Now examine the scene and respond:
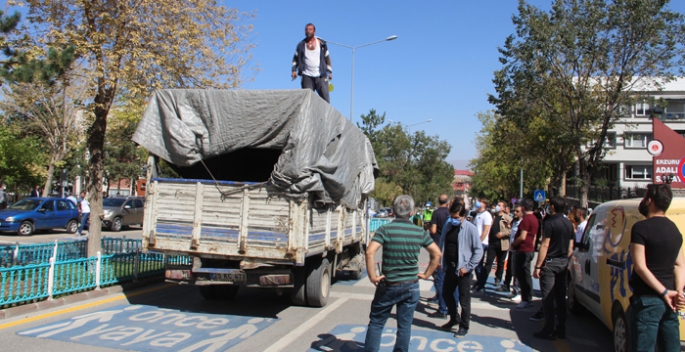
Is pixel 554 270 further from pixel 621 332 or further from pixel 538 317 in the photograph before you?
pixel 538 317

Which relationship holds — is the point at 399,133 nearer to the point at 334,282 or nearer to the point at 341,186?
the point at 334,282

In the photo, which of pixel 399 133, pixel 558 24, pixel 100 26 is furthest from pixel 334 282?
pixel 399 133

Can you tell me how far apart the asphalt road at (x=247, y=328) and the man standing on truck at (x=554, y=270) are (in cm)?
22

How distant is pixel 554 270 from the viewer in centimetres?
681

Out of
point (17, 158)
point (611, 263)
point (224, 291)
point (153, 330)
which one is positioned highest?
point (17, 158)

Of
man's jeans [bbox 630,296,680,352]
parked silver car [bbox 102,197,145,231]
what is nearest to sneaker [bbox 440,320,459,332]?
man's jeans [bbox 630,296,680,352]

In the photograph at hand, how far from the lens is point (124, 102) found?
38.8 ft

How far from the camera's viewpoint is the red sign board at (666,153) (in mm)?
14203

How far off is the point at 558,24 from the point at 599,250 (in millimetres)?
18824

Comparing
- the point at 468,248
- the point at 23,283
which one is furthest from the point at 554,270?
the point at 23,283

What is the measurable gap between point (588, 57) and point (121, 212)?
2200cm

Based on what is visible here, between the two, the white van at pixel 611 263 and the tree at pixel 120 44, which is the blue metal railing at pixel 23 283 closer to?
the tree at pixel 120 44

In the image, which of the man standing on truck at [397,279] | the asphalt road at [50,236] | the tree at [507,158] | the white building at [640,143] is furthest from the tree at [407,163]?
the man standing on truck at [397,279]

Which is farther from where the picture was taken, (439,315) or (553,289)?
(439,315)
